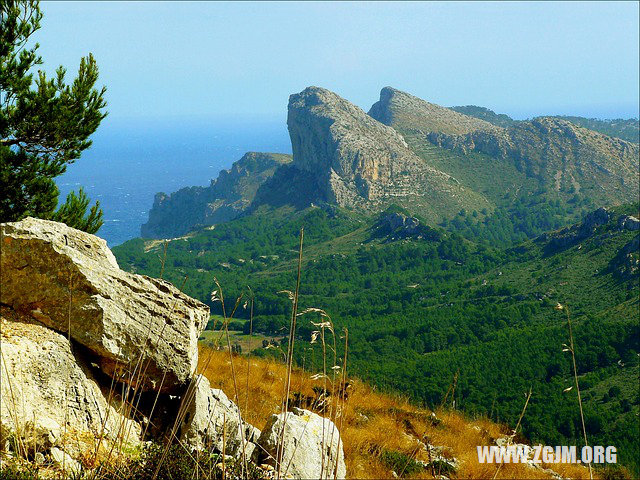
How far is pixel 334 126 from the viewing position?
197000mm

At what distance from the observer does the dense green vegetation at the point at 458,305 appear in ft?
200

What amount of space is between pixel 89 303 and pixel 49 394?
119 centimetres

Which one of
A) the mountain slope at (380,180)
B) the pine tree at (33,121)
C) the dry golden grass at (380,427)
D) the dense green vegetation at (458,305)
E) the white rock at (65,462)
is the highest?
the mountain slope at (380,180)

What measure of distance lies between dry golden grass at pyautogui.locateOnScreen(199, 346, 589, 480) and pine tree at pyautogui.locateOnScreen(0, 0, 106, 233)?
555 cm

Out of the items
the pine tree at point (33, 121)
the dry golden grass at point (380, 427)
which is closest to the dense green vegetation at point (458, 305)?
the dry golden grass at point (380, 427)

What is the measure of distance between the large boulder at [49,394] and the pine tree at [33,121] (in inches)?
284

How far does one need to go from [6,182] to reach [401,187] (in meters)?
181

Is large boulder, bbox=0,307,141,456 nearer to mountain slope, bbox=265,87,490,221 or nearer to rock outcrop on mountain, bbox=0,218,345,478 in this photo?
rock outcrop on mountain, bbox=0,218,345,478

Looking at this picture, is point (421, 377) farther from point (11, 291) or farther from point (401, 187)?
point (401, 187)

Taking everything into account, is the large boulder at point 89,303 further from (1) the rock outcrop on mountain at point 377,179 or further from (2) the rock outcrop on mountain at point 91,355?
(1) the rock outcrop on mountain at point 377,179

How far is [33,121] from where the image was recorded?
11852mm

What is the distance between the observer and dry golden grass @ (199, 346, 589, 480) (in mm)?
7691

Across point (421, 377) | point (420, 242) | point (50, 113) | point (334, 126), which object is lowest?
point (421, 377)

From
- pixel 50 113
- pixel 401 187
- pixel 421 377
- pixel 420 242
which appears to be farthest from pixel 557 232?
pixel 50 113
